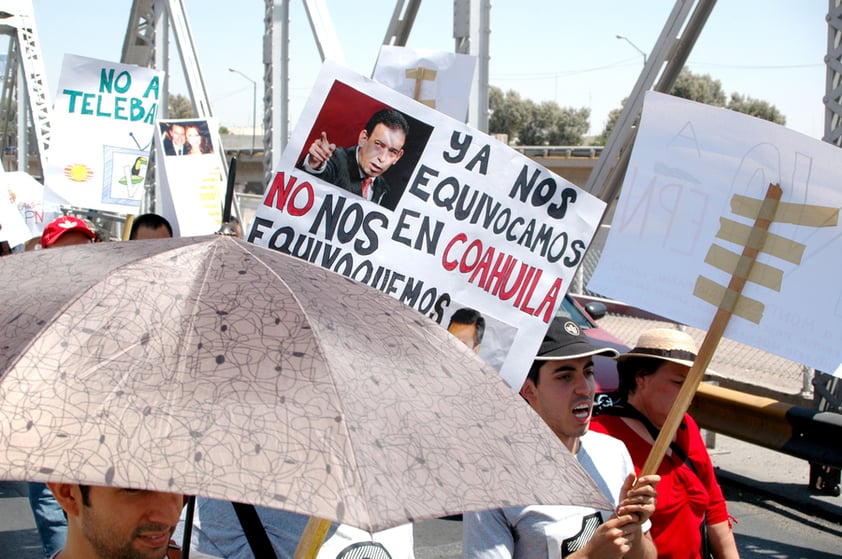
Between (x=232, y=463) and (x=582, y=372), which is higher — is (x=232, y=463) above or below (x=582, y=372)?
above

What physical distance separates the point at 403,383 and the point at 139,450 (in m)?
0.50

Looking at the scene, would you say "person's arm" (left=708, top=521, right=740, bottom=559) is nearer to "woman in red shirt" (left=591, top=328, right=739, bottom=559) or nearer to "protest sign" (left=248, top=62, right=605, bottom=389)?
"woman in red shirt" (left=591, top=328, right=739, bottom=559)

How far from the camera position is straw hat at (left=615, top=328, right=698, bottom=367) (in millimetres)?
3311

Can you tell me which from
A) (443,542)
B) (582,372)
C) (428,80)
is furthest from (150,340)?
(443,542)

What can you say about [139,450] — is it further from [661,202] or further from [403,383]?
[661,202]

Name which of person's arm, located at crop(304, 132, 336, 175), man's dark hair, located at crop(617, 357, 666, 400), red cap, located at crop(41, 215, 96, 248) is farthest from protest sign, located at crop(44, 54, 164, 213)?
man's dark hair, located at crop(617, 357, 666, 400)

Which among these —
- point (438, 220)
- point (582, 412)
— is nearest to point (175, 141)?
point (438, 220)

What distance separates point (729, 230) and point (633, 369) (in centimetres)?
90

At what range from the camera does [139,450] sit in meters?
1.45

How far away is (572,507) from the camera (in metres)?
2.62

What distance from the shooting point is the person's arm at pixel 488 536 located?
8.45 feet

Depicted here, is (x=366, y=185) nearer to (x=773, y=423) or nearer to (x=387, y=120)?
(x=387, y=120)

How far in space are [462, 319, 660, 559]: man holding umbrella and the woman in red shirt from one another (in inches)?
7.9

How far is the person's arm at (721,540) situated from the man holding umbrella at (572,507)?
19.9 inches
